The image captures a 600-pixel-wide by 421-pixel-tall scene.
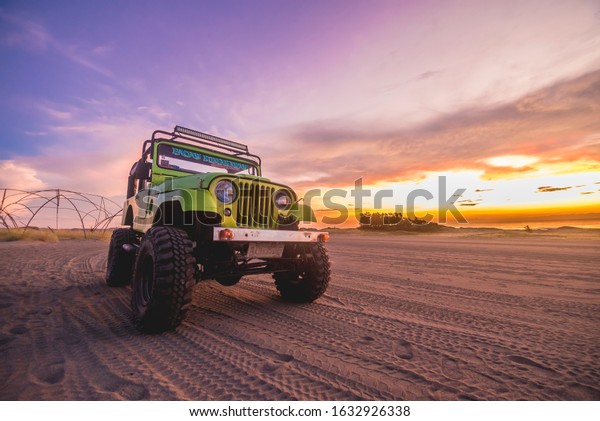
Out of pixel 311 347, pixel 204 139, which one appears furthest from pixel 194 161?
→ pixel 311 347

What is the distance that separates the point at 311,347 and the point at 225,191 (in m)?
2.09

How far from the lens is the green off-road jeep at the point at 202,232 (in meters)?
3.11

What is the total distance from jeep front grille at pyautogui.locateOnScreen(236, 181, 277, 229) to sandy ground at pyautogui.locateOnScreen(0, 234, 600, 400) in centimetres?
124

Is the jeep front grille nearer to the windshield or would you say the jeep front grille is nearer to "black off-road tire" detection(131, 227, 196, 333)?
"black off-road tire" detection(131, 227, 196, 333)

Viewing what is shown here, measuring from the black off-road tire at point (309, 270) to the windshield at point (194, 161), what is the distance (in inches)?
86.7

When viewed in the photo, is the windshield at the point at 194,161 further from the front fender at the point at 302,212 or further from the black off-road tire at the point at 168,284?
the black off-road tire at the point at 168,284

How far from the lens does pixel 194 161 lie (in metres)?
5.35

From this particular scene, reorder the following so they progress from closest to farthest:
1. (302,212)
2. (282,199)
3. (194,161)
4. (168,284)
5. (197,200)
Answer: (168,284), (197,200), (282,199), (302,212), (194,161)

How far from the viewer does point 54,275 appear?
21.6 feet

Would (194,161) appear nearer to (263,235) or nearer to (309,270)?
(263,235)
